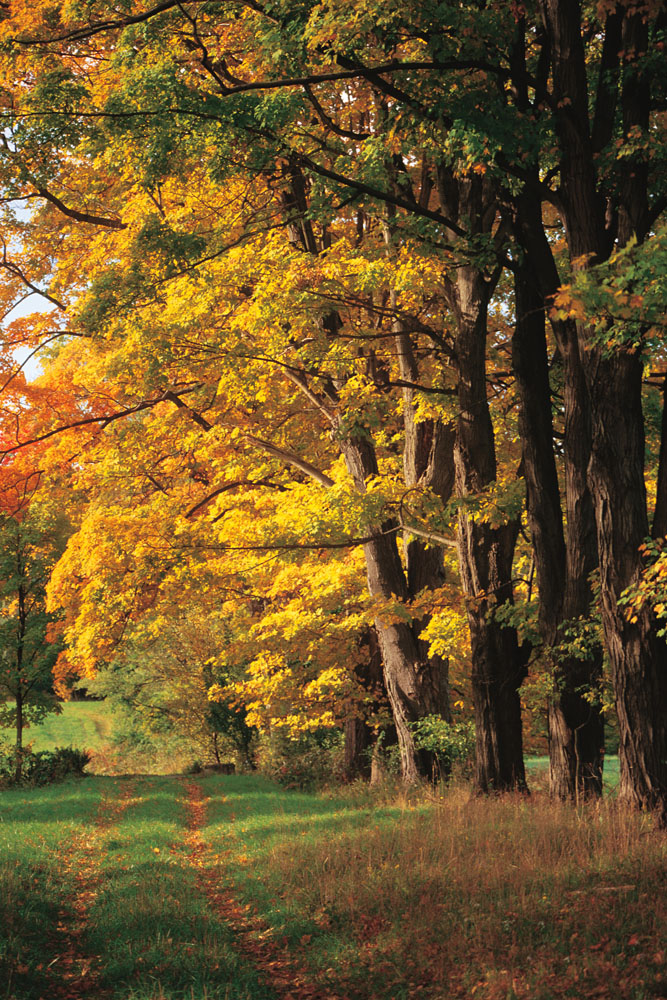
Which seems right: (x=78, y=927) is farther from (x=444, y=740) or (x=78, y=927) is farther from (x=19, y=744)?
(x=19, y=744)

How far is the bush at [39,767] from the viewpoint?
2338cm

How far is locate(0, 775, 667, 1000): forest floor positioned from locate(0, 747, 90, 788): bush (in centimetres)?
1328

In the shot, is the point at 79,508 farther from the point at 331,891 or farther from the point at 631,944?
the point at 631,944

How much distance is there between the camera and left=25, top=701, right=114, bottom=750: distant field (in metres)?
47.2

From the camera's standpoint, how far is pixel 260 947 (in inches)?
267

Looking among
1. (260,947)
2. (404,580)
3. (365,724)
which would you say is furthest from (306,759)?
(260,947)

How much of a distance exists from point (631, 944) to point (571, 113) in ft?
24.7

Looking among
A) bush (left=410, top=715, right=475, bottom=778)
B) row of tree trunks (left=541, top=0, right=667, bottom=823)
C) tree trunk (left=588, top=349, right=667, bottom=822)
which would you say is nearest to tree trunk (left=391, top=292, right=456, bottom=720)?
bush (left=410, top=715, right=475, bottom=778)

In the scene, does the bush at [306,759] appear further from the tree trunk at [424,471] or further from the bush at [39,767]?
the tree trunk at [424,471]

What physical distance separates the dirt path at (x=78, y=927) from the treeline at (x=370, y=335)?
4553 millimetres

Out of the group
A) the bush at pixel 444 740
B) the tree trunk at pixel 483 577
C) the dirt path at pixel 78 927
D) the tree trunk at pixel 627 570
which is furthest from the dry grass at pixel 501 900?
the bush at pixel 444 740

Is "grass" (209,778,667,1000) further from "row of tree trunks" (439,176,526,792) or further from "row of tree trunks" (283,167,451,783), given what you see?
"row of tree trunks" (283,167,451,783)

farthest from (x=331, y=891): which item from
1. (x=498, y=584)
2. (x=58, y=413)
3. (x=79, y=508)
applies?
(x=79, y=508)

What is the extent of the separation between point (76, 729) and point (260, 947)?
4718cm
